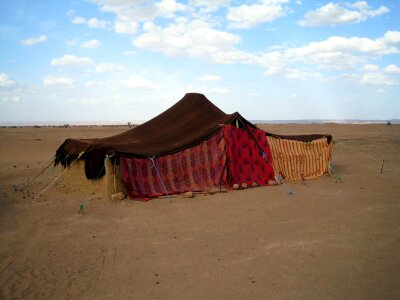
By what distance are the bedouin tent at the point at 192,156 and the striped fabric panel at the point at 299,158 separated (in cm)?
4

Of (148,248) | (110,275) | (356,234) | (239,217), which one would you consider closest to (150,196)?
(239,217)

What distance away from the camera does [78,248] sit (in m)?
5.99

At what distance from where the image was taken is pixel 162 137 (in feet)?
37.7

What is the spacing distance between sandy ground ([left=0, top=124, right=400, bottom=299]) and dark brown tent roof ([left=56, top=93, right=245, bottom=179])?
1.16m

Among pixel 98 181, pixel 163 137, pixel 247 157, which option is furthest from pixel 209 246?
pixel 163 137

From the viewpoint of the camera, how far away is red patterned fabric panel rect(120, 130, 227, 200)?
930cm

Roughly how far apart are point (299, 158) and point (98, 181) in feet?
19.7

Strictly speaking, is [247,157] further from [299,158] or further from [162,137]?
[162,137]

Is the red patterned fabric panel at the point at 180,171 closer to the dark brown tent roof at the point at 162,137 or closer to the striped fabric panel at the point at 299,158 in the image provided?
the dark brown tent roof at the point at 162,137

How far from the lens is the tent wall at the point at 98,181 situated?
902cm

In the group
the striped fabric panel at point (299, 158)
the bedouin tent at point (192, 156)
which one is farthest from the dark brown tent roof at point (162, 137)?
the striped fabric panel at point (299, 158)

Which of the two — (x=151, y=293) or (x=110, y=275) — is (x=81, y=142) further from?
(x=151, y=293)

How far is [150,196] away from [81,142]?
277cm

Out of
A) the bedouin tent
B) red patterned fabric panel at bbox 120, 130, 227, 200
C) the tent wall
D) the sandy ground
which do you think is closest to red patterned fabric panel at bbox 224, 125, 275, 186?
the bedouin tent
